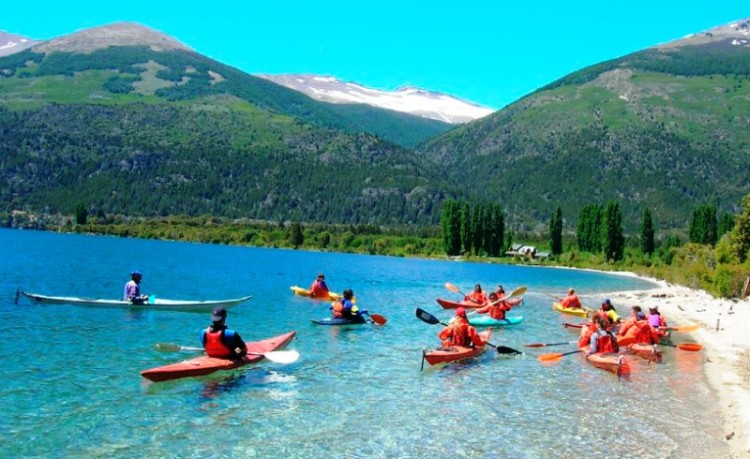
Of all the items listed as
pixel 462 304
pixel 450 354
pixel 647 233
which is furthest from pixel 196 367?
pixel 647 233

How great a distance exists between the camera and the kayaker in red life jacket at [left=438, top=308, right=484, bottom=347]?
1164 inches

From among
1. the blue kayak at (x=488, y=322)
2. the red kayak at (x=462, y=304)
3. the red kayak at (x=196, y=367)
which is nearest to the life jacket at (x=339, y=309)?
the blue kayak at (x=488, y=322)

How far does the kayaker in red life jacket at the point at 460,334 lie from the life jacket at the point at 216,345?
32.0 ft

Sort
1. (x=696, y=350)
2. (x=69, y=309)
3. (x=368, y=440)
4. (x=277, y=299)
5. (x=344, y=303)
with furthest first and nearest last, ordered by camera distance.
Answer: (x=277, y=299) → (x=69, y=309) → (x=344, y=303) → (x=696, y=350) → (x=368, y=440)

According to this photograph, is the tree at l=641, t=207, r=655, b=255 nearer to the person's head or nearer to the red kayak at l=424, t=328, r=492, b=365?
the red kayak at l=424, t=328, r=492, b=365

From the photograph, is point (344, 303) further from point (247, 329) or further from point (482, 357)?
point (482, 357)

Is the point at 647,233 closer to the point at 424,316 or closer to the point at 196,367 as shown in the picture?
the point at 424,316

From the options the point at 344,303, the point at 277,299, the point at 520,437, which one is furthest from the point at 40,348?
the point at 277,299

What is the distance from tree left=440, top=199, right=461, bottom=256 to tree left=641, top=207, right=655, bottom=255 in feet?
155

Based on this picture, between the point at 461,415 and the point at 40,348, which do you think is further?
the point at 40,348

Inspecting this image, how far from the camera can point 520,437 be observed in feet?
63.4

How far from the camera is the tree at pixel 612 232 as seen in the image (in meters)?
169

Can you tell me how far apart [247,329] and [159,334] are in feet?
17.8

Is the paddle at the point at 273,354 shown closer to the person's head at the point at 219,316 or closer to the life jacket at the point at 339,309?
the person's head at the point at 219,316
